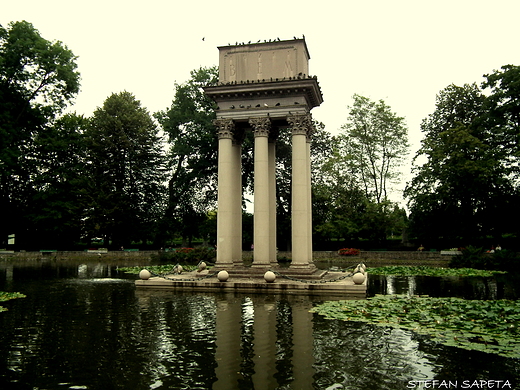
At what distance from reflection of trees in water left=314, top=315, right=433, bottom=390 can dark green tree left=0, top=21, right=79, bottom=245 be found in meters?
49.4

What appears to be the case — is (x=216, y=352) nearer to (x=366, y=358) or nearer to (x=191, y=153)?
(x=366, y=358)

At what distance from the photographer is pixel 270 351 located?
397 inches

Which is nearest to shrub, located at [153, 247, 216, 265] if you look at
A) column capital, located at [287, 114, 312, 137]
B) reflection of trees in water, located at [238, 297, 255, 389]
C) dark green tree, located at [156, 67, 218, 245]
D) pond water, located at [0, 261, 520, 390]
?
dark green tree, located at [156, 67, 218, 245]

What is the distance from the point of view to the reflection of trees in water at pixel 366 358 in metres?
8.07

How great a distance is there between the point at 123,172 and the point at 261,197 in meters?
43.4

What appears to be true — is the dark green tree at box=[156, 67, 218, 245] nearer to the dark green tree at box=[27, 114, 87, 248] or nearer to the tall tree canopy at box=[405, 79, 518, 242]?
the dark green tree at box=[27, 114, 87, 248]

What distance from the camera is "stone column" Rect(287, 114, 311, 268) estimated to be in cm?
2519

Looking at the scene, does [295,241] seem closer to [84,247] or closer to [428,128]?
[428,128]

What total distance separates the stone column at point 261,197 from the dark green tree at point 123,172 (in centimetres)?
3861

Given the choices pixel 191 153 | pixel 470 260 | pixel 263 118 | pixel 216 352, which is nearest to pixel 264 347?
pixel 216 352

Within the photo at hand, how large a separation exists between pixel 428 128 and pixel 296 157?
42.4 metres

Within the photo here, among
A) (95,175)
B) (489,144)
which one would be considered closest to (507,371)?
(489,144)

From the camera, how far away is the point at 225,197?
26.1 meters

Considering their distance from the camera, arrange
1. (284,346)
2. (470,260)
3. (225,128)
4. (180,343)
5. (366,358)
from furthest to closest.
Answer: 1. (470,260)
2. (225,128)
3. (180,343)
4. (284,346)
5. (366,358)
